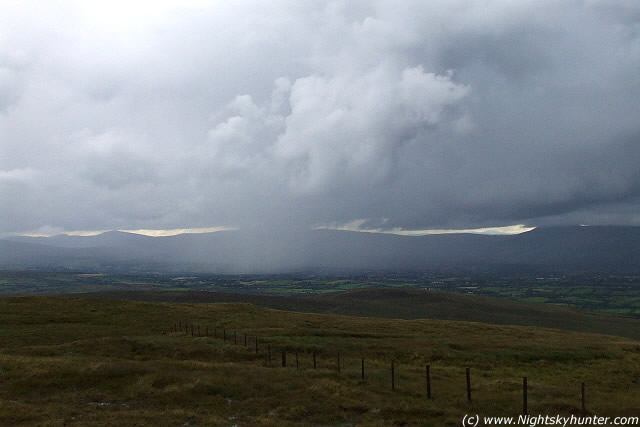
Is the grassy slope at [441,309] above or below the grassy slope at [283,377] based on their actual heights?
below

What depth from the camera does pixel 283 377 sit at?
2797 centimetres

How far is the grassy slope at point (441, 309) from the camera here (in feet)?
402

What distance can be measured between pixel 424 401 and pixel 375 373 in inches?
279

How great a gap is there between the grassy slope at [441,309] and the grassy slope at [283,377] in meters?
73.1

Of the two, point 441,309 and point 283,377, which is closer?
point 283,377

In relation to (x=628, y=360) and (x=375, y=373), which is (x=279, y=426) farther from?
(x=628, y=360)

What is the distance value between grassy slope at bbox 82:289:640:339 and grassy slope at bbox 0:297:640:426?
240 feet

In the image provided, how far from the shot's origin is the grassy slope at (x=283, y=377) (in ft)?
70.2

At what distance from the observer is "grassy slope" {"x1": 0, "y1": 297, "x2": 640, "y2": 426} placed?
21.4 metres

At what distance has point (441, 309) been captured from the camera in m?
147

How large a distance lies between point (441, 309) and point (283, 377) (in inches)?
5073

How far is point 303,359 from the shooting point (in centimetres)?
3734

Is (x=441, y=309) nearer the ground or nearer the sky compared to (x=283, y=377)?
nearer the ground

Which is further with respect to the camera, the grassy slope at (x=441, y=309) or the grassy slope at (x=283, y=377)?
the grassy slope at (x=441, y=309)
